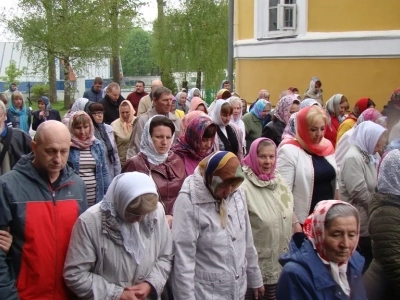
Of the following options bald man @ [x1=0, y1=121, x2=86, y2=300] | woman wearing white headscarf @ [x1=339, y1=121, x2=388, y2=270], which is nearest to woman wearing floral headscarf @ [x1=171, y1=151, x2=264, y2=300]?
bald man @ [x1=0, y1=121, x2=86, y2=300]

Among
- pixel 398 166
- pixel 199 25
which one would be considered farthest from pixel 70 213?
pixel 199 25

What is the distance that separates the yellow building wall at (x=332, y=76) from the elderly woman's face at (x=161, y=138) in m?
9.33

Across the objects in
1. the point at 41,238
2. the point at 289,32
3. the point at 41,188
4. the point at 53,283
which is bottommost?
the point at 53,283

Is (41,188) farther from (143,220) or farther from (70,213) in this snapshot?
(143,220)

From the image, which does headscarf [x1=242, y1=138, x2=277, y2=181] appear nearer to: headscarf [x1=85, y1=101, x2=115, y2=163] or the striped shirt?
the striped shirt

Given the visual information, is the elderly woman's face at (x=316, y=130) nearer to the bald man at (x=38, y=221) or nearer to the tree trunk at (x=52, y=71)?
the bald man at (x=38, y=221)

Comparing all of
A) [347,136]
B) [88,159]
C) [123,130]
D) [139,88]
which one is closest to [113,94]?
[139,88]

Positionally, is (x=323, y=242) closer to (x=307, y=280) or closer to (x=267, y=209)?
(x=307, y=280)

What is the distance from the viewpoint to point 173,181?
17.0ft

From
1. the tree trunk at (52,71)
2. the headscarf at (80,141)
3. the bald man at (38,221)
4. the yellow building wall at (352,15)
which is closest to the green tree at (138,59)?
the tree trunk at (52,71)

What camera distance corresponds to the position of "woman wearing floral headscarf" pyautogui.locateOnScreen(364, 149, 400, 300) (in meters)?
3.82

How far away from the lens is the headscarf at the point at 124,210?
3.56 metres

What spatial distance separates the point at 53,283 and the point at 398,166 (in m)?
2.44

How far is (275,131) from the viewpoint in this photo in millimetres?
7977
